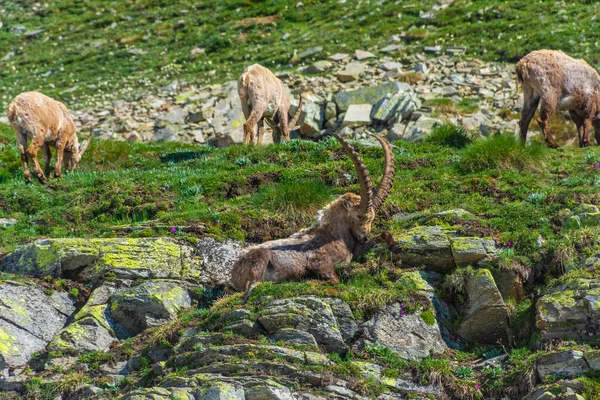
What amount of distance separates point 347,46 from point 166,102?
8851 millimetres

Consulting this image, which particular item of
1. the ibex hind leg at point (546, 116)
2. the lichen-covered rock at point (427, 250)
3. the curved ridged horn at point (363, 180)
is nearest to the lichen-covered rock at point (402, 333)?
the lichen-covered rock at point (427, 250)

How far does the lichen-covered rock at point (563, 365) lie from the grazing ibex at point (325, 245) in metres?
3.45

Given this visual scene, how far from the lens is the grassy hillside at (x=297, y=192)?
43.0 ft

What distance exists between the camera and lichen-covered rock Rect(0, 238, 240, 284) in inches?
476

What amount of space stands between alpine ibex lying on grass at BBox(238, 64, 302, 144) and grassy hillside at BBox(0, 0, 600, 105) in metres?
12.8

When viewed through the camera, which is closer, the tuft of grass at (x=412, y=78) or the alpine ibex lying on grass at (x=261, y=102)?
the alpine ibex lying on grass at (x=261, y=102)

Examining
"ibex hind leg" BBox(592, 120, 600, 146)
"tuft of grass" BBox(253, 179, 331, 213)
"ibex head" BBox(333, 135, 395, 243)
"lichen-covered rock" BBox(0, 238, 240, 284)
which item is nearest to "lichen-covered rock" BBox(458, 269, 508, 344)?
"ibex head" BBox(333, 135, 395, 243)

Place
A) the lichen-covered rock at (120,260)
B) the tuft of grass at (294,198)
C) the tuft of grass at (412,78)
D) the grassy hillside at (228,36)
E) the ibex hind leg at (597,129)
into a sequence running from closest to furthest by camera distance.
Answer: the lichen-covered rock at (120,260), the tuft of grass at (294,198), the ibex hind leg at (597,129), the tuft of grass at (412,78), the grassy hillside at (228,36)

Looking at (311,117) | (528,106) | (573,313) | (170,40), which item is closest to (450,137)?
(528,106)

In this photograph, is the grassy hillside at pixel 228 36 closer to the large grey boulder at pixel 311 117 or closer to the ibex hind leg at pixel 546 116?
the large grey boulder at pixel 311 117

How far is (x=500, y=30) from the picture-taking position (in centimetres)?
3472

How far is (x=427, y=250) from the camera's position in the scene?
1154 cm

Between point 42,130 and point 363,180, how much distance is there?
10.8m

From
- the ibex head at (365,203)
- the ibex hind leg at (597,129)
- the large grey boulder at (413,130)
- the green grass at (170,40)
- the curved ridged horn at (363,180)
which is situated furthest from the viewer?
the green grass at (170,40)
